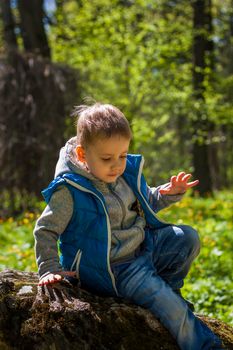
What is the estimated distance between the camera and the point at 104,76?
15.1 m

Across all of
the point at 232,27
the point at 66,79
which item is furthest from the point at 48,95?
the point at 232,27

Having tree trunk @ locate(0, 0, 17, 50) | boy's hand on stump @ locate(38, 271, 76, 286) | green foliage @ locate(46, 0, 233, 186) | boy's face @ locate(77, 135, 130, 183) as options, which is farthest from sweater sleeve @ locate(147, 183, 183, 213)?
tree trunk @ locate(0, 0, 17, 50)

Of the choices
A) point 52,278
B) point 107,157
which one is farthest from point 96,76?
point 52,278

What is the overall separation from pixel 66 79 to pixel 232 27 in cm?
1278

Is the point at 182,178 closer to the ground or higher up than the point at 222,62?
closer to the ground

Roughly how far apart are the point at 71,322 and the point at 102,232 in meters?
0.50

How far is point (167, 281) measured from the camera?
10.7 feet

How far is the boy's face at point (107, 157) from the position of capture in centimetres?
290

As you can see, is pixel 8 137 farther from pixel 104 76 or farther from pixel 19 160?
pixel 104 76

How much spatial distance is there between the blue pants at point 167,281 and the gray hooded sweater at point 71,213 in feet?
0.31

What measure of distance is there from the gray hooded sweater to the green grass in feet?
5.17

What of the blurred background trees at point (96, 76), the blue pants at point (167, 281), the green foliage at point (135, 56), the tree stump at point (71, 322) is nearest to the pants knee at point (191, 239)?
the blue pants at point (167, 281)

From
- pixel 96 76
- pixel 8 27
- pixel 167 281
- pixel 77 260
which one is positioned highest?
pixel 8 27

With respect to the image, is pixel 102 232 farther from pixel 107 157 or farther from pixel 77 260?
pixel 107 157
